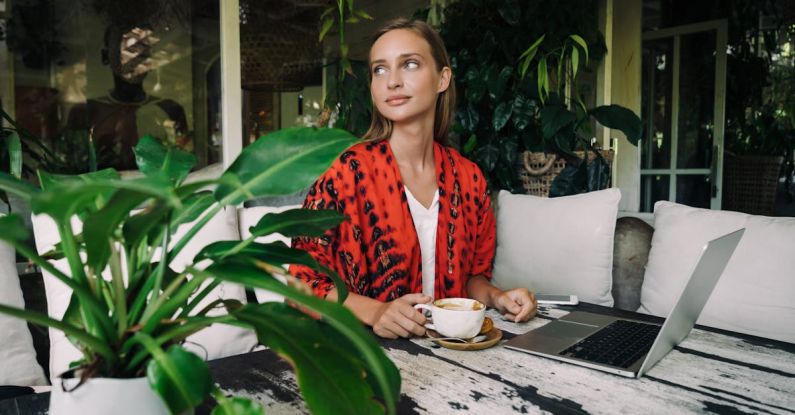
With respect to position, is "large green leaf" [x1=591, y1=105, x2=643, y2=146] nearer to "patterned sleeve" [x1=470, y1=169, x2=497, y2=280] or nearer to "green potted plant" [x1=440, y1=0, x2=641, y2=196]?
"green potted plant" [x1=440, y1=0, x2=641, y2=196]

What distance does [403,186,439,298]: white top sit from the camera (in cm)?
163

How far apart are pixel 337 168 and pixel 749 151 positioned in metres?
4.21

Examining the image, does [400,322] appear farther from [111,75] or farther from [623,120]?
[111,75]

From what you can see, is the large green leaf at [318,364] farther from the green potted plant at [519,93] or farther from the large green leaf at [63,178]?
the green potted plant at [519,93]

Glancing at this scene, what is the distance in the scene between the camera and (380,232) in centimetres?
153

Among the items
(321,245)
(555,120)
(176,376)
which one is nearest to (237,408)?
(176,376)

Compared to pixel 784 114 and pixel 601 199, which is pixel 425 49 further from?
pixel 784 114

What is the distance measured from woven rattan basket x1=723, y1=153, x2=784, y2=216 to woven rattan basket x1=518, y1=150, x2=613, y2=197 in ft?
7.83

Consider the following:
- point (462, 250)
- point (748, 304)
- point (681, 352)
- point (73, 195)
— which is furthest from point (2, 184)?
point (748, 304)

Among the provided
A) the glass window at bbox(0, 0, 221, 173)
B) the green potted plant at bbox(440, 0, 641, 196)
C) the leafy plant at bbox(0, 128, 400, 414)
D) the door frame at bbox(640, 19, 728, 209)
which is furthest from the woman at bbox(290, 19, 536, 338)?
the door frame at bbox(640, 19, 728, 209)

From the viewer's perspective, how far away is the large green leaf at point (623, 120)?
211cm

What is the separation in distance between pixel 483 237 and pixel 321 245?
0.66m

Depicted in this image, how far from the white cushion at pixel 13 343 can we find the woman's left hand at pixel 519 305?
115 centimetres

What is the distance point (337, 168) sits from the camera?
1515mm
